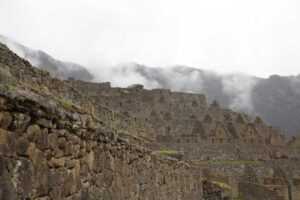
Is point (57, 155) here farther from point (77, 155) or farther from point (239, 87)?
point (239, 87)

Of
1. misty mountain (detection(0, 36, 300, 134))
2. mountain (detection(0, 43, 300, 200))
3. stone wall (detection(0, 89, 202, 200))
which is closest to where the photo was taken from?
stone wall (detection(0, 89, 202, 200))

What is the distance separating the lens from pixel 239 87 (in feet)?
303

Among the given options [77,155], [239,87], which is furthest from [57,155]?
[239,87]

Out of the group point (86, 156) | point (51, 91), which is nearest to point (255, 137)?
point (51, 91)

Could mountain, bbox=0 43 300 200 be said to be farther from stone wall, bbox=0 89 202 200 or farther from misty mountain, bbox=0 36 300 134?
misty mountain, bbox=0 36 300 134

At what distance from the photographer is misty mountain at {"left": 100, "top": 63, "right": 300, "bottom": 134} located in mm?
81938

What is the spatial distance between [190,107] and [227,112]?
11.8 feet

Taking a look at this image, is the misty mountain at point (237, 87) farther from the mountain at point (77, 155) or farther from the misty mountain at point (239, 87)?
the mountain at point (77, 155)

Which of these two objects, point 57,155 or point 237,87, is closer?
point 57,155

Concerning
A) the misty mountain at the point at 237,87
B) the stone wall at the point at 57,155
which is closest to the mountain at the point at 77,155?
the stone wall at the point at 57,155

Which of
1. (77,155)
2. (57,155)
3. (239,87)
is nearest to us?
(57,155)

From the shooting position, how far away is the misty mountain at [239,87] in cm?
8194

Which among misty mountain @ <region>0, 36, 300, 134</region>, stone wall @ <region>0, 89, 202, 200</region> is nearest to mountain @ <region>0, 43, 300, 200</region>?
stone wall @ <region>0, 89, 202, 200</region>

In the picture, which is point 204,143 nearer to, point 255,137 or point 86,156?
point 255,137
